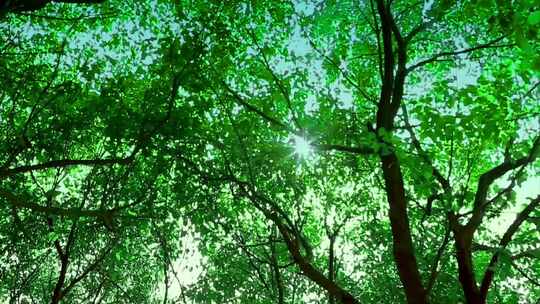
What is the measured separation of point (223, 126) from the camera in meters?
12.7

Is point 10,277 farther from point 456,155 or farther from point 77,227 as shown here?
point 456,155

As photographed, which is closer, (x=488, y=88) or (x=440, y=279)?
(x=488, y=88)

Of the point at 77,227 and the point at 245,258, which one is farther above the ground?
the point at 245,258

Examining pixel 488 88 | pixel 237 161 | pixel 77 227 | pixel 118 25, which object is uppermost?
pixel 118 25

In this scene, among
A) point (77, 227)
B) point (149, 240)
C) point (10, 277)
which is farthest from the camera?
point (10, 277)

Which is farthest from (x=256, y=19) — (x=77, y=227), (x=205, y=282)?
(x=205, y=282)

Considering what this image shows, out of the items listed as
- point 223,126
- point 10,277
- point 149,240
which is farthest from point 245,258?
point 223,126

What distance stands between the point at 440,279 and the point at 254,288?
1349 cm

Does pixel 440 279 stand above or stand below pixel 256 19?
below

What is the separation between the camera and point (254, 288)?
2667cm

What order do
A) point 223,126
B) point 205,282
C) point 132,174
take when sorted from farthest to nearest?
point 205,282
point 132,174
point 223,126

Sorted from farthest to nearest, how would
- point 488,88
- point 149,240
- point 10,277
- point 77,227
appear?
1. point 10,277
2. point 149,240
3. point 77,227
4. point 488,88

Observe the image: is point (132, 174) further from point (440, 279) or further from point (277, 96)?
point (440, 279)

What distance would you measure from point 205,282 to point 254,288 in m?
3.00
